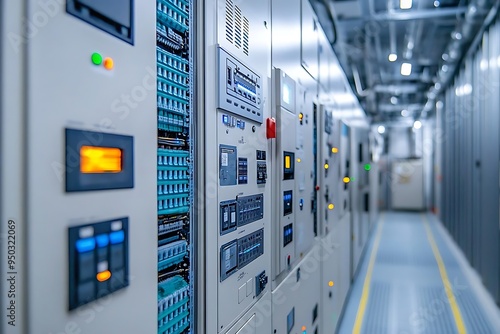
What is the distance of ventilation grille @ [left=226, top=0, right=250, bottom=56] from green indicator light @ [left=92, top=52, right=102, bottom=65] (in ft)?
2.38

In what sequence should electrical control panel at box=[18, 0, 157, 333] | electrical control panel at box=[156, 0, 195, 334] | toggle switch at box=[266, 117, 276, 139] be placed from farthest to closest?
toggle switch at box=[266, 117, 276, 139] → electrical control panel at box=[156, 0, 195, 334] → electrical control panel at box=[18, 0, 157, 333]

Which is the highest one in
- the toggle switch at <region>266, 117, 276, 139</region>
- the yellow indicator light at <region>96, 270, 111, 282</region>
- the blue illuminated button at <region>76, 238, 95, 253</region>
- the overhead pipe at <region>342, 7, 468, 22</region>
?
the overhead pipe at <region>342, 7, 468, 22</region>

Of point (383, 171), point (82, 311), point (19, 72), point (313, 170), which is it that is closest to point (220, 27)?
point (19, 72)

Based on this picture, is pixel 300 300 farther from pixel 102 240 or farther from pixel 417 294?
pixel 417 294

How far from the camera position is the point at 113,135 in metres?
0.90

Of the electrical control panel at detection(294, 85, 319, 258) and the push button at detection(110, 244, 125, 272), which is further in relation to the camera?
the electrical control panel at detection(294, 85, 319, 258)

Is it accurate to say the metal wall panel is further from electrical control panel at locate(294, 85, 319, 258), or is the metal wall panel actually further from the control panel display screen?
the control panel display screen

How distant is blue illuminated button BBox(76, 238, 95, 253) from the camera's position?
2.64 ft

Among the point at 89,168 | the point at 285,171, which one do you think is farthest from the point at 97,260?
the point at 285,171

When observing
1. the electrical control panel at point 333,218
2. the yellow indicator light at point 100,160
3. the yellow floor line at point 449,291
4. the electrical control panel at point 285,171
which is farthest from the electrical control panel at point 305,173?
the yellow floor line at point 449,291

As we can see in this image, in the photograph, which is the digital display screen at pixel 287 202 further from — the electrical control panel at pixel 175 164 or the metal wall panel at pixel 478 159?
the metal wall panel at pixel 478 159

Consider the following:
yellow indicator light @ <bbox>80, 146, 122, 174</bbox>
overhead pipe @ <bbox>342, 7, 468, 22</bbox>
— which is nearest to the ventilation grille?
yellow indicator light @ <bbox>80, 146, 122, 174</bbox>

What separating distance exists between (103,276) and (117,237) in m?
0.09

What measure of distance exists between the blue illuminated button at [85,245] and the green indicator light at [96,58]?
39 centimetres
